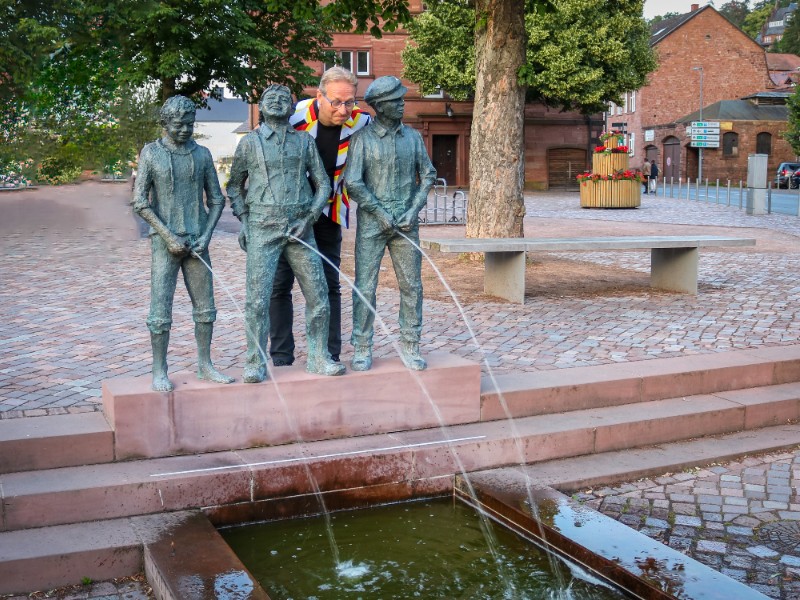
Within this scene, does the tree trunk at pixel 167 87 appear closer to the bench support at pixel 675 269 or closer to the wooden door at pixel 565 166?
the bench support at pixel 675 269

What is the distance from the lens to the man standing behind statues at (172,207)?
5.32 meters

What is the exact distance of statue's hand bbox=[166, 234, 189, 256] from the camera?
529 centimetres

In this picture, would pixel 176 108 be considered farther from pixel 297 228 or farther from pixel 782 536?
pixel 782 536

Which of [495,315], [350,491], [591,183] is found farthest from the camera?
Result: [591,183]

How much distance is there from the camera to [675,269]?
11688 millimetres

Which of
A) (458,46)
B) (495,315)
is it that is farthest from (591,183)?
(495,315)

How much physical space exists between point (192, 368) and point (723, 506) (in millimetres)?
3831

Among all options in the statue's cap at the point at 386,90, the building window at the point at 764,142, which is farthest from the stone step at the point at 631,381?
the building window at the point at 764,142

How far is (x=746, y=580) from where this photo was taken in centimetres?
450

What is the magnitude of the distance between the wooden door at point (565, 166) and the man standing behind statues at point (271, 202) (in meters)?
44.1

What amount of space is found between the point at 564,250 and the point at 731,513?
622 cm

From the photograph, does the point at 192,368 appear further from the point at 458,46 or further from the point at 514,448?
the point at 458,46

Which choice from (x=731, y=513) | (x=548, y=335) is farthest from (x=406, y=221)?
(x=548, y=335)

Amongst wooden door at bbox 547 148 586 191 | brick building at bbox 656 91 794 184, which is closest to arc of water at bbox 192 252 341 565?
wooden door at bbox 547 148 586 191
